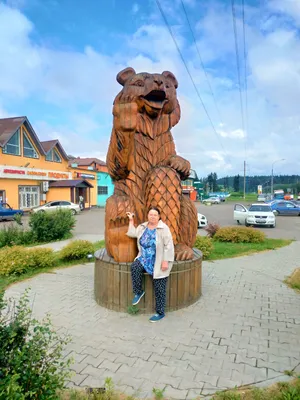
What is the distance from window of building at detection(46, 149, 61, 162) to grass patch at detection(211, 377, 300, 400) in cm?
2526

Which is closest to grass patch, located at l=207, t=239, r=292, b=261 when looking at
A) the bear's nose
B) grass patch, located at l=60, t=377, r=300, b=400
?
the bear's nose

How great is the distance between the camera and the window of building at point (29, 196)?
22.2 metres

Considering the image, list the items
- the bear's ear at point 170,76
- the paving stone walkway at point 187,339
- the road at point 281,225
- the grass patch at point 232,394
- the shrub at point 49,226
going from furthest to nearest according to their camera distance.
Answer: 1. the road at point 281,225
2. the shrub at point 49,226
3. the bear's ear at point 170,76
4. the paving stone walkway at point 187,339
5. the grass patch at point 232,394

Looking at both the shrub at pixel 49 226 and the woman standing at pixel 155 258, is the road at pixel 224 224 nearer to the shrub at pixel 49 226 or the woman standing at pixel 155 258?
the shrub at pixel 49 226

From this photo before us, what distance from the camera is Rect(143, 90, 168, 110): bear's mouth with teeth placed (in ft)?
12.0

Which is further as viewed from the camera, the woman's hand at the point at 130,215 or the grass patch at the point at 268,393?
the woman's hand at the point at 130,215

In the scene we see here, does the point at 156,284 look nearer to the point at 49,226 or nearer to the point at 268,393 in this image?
the point at 268,393

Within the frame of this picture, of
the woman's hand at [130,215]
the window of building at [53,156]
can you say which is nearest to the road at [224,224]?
the window of building at [53,156]

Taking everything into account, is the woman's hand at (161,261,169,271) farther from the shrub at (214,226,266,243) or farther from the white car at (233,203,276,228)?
the white car at (233,203,276,228)

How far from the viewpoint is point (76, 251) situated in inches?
276

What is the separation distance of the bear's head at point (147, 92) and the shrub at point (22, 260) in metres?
4.05

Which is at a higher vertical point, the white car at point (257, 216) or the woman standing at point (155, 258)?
the woman standing at point (155, 258)

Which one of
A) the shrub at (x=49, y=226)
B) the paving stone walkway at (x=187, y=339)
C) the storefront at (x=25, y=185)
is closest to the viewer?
the paving stone walkway at (x=187, y=339)

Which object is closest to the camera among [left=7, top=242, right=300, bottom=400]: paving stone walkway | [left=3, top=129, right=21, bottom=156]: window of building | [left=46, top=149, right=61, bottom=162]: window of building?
[left=7, top=242, right=300, bottom=400]: paving stone walkway
